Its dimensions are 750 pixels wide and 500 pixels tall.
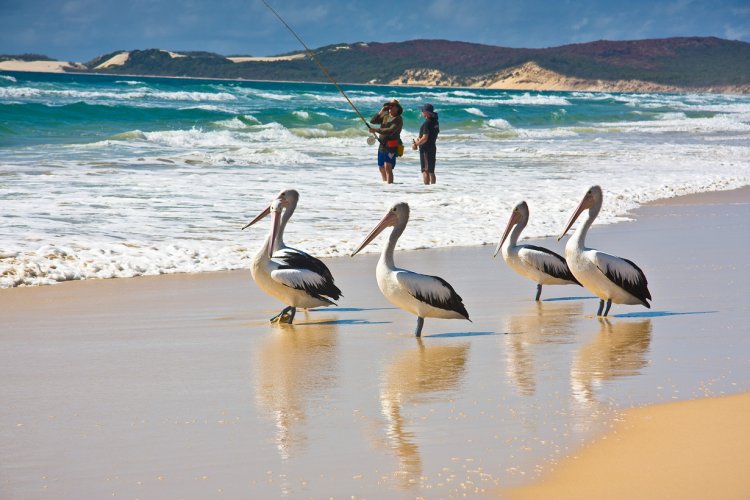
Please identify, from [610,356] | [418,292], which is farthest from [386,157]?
[610,356]

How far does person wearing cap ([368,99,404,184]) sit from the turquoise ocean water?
38 cm

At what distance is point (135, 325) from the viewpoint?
638cm

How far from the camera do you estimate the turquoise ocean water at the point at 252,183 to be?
9.52 metres

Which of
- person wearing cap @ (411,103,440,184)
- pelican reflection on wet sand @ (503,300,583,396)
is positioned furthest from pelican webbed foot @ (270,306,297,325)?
person wearing cap @ (411,103,440,184)

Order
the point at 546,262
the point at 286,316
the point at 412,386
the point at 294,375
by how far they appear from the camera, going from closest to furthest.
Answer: the point at 412,386 < the point at 294,375 < the point at 286,316 < the point at 546,262

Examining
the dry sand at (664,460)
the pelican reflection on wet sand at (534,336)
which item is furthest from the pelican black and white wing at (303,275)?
the dry sand at (664,460)

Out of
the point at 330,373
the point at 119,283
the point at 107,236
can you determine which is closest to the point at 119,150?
the point at 107,236

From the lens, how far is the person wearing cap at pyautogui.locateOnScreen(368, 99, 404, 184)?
16.1 m

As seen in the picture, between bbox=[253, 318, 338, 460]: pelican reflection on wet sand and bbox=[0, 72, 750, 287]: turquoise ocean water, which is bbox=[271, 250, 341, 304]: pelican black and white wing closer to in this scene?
bbox=[253, 318, 338, 460]: pelican reflection on wet sand

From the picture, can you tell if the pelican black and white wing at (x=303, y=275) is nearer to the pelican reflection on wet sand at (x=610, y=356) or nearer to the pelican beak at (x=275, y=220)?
the pelican beak at (x=275, y=220)

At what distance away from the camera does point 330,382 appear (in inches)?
192

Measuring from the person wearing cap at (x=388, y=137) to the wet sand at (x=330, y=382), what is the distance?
7.98m

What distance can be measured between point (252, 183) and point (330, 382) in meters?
10.7

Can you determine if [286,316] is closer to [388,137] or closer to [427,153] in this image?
[427,153]
